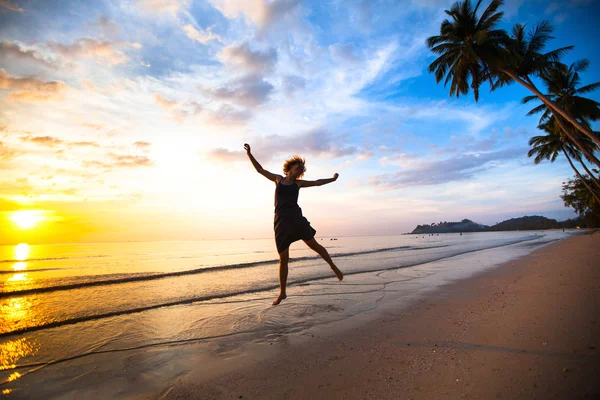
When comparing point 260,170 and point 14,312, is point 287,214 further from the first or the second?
point 14,312

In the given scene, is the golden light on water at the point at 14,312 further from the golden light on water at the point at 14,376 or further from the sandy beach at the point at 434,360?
the sandy beach at the point at 434,360

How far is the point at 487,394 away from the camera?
181 cm

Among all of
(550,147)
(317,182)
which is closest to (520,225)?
(550,147)

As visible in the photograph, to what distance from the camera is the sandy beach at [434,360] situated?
77.1 inches

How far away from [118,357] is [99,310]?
3.70 m

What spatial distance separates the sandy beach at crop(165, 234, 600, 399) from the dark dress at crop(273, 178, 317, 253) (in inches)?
58.4

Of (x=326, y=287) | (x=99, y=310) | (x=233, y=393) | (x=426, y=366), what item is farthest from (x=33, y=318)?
(x=426, y=366)

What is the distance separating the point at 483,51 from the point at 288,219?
17199 mm

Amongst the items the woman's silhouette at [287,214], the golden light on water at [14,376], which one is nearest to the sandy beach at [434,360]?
the woman's silhouette at [287,214]

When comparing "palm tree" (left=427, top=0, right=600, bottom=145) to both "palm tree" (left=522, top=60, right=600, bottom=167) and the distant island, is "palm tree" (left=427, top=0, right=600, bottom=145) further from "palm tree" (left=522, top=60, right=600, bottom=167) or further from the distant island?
the distant island

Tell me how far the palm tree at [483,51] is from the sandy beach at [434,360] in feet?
50.2

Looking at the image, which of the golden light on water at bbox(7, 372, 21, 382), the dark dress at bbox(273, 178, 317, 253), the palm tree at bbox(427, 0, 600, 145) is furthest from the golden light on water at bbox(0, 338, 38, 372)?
the palm tree at bbox(427, 0, 600, 145)

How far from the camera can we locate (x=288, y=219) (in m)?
4.59

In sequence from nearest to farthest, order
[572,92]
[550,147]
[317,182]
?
[317,182], [572,92], [550,147]
